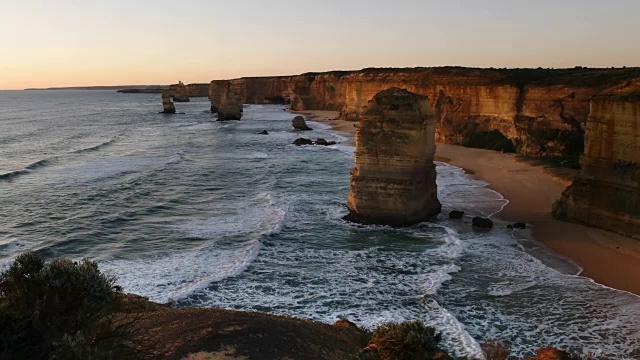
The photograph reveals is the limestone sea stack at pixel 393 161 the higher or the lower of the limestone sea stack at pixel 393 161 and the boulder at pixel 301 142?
the higher

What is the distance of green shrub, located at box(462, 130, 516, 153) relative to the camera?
42812 millimetres

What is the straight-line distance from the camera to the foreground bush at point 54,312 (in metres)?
6.62

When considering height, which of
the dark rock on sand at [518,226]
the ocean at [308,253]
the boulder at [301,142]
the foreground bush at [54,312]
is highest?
the foreground bush at [54,312]

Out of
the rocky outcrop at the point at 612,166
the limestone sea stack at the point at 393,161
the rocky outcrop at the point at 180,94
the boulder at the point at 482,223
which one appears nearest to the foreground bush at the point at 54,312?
the limestone sea stack at the point at 393,161

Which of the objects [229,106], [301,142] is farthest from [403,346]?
[229,106]

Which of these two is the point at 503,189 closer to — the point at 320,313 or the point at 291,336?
the point at 320,313

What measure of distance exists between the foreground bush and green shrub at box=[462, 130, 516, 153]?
39652 millimetres

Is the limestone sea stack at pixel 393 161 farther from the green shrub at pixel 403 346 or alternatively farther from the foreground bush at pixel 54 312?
the foreground bush at pixel 54 312

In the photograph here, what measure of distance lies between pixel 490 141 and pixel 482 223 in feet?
83.3

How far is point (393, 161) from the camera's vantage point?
21672 millimetres

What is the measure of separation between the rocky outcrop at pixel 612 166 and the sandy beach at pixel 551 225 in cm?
59

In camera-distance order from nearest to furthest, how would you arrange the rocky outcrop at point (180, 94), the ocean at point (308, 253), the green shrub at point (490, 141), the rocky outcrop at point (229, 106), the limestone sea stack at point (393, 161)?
1. the ocean at point (308, 253)
2. the limestone sea stack at point (393, 161)
3. the green shrub at point (490, 141)
4. the rocky outcrop at point (229, 106)
5. the rocky outcrop at point (180, 94)

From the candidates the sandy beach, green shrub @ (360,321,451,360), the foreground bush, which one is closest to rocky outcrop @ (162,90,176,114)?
the sandy beach

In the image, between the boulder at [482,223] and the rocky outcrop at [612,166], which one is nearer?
the rocky outcrop at [612,166]
